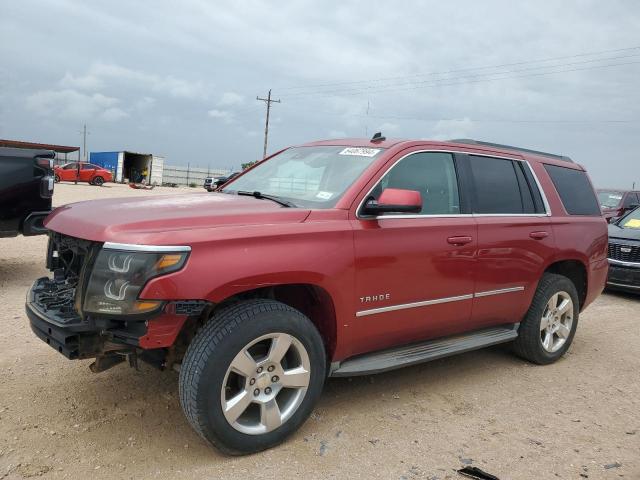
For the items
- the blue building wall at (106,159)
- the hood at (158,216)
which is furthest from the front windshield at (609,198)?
the blue building wall at (106,159)

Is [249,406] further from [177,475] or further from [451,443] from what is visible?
[451,443]

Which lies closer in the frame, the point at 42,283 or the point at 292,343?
the point at 292,343

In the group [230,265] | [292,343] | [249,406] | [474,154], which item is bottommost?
[249,406]

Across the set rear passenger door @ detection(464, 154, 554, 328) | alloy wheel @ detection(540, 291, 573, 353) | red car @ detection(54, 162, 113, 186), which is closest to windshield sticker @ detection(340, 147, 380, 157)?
rear passenger door @ detection(464, 154, 554, 328)

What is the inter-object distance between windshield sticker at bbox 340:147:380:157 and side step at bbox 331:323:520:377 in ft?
4.48

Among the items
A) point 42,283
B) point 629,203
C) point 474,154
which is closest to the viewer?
point 42,283

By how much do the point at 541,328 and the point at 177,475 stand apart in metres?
3.32

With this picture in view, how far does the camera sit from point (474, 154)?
4.31 metres

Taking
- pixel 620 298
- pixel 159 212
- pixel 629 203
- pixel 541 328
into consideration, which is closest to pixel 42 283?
pixel 159 212

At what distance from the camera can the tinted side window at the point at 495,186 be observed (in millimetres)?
4227

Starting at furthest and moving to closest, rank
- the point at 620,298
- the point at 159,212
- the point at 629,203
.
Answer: the point at 629,203, the point at 620,298, the point at 159,212

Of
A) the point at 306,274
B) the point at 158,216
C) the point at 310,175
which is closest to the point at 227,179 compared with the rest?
the point at 310,175

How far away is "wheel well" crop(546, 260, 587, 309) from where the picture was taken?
504 centimetres

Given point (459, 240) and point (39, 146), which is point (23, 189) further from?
point (459, 240)
